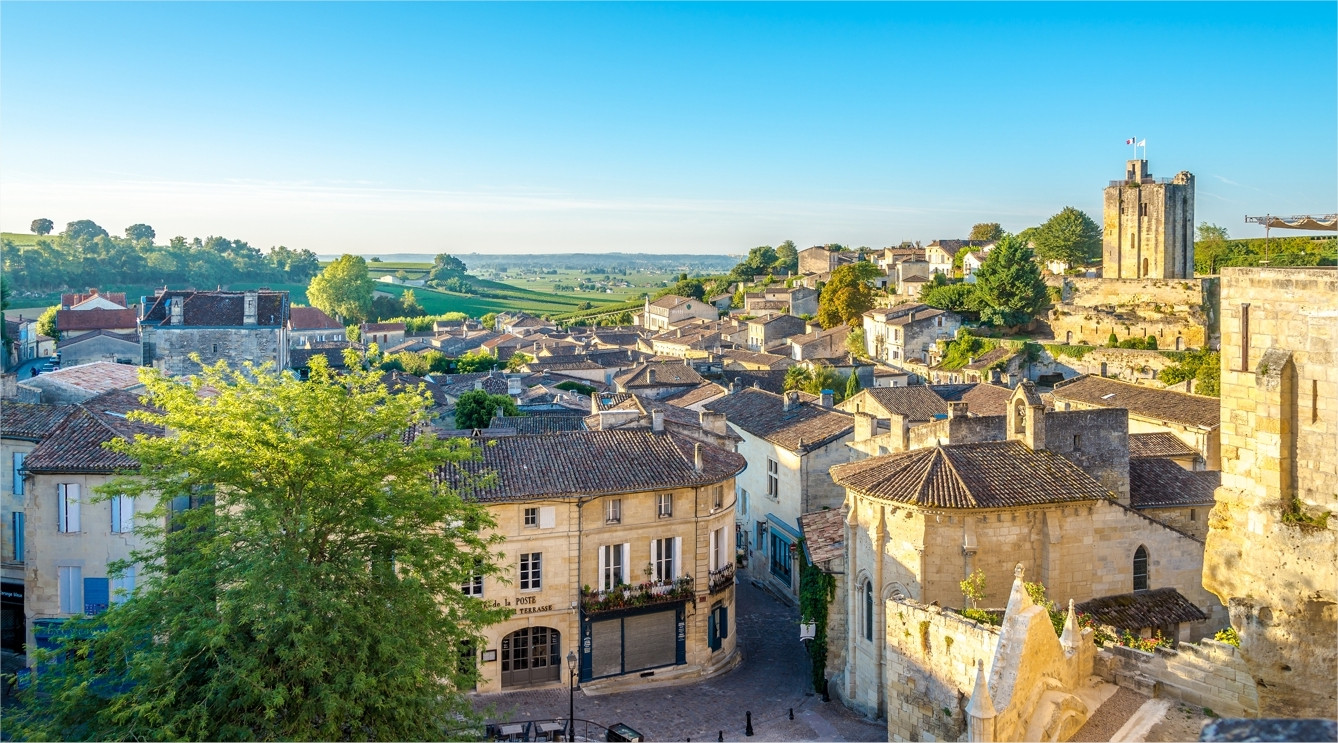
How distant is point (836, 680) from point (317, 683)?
621 inches

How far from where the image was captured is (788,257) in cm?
15225

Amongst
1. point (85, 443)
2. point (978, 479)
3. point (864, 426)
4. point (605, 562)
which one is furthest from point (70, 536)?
point (864, 426)

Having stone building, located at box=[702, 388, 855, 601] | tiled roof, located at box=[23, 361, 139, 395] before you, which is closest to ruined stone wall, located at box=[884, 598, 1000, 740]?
stone building, located at box=[702, 388, 855, 601]

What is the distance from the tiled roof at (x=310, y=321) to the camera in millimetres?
125125

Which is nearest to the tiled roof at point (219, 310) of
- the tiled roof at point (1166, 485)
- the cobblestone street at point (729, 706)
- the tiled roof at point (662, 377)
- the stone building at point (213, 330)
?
the stone building at point (213, 330)

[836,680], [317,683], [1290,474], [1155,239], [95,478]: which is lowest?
[836,680]

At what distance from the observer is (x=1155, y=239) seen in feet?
254

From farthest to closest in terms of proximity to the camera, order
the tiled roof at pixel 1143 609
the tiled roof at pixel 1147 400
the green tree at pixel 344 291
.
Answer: the green tree at pixel 344 291 → the tiled roof at pixel 1147 400 → the tiled roof at pixel 1143 609

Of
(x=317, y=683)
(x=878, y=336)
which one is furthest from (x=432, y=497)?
(x=878, y=336)

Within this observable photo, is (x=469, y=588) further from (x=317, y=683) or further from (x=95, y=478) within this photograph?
(x=317, y=683)

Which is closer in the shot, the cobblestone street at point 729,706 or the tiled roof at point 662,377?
the cobblestone street at point 729,706

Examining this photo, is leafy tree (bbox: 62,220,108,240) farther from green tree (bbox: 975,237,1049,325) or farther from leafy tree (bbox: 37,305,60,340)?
green tree (bbox: 975,237,1049,325)

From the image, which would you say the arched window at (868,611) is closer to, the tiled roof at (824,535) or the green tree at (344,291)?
the tiled roof at (824,535)

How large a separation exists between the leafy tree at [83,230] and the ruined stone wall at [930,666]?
175972 millimetres
